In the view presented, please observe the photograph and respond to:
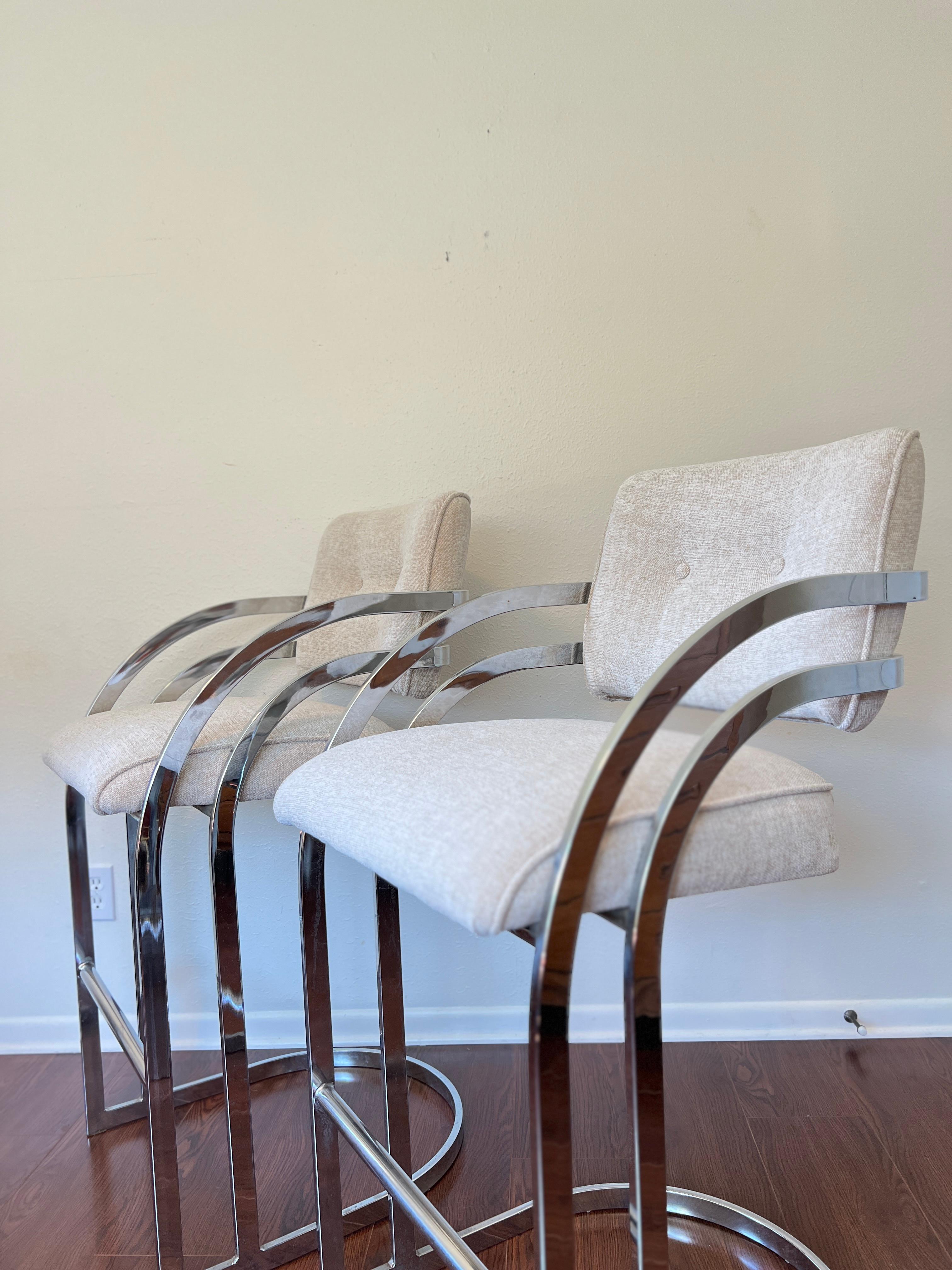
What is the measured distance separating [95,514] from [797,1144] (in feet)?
5.39

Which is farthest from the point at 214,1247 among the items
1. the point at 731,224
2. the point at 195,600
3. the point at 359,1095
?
the point at 731,224

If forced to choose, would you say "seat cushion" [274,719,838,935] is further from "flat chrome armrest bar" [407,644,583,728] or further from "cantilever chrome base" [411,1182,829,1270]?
"cantilever chrome base" [411,1182,829,1270]

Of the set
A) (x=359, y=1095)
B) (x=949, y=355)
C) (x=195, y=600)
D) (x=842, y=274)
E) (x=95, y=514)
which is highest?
(x=842, y=274)

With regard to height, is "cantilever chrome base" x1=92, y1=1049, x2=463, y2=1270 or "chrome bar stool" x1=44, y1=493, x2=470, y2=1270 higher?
"chrome bar stool" x1=44, y1=493, x2=470, y2=1270

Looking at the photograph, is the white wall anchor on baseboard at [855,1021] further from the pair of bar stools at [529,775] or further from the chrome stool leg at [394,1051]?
the chrome stool leg at [394,1051]

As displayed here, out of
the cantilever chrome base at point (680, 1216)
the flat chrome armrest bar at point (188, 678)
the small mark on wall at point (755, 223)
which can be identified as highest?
the small mark on wall at point (755, 223)

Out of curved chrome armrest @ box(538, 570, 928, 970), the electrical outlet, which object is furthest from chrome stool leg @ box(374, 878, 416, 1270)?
the electrical outlet

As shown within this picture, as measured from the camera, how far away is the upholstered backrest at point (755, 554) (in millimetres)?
910

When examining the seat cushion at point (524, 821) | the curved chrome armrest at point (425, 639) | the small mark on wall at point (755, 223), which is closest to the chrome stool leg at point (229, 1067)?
the curved chrome armrest at point (425, 639)

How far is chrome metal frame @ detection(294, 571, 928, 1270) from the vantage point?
2.02ft

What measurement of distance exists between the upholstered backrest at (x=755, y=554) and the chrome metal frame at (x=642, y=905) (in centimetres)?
5

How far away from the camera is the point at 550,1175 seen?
0.61 meters

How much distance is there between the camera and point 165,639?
1.54 m

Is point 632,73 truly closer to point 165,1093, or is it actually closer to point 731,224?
point 731,224
